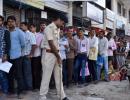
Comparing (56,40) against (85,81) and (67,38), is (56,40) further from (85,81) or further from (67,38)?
(85,81)

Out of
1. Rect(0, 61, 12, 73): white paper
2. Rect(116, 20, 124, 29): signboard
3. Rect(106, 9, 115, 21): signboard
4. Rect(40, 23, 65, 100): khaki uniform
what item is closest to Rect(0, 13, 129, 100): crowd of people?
Rect(40, 23, 65, 100): khaki uniform

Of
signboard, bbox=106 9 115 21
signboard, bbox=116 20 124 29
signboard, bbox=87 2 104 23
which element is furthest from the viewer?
signboard, bbox=116 20 124 29

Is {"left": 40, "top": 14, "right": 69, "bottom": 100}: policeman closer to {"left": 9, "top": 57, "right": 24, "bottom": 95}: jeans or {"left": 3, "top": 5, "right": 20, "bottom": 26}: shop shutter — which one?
{"left": 9, "top": 57, "right": 24, "bottom": 95}: jeans

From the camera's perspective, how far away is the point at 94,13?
24219 millimetres

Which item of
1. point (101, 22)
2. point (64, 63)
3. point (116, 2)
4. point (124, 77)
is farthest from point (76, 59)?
point (116, 2)

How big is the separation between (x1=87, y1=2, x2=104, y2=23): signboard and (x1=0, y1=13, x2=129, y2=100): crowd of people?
6.22 metres

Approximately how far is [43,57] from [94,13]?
15101mm

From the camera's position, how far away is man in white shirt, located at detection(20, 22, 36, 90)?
10.4m

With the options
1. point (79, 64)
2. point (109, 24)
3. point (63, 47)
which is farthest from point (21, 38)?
point (109, 24)

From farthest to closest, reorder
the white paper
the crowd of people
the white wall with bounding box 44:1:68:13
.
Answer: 1. the white wall with bounding box 44:1:68:13
2. the crowd of people
3. the white paper

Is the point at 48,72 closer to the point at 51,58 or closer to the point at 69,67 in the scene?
the point at 51,58

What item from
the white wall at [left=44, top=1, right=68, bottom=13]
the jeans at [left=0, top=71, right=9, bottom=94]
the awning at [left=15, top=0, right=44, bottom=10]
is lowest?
the jeans at [left=0, top=71, right=9, bottom=94]

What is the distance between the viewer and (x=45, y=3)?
1695 centimetres

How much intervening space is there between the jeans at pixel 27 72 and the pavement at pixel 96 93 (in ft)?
0.80
